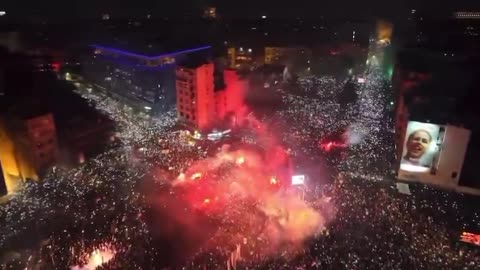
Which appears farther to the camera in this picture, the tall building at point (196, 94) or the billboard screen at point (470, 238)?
the tall building at point (196, 94)

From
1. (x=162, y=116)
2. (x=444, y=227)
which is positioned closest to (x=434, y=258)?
(x=444, y=227)

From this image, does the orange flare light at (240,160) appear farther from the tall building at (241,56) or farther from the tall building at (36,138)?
the tall building at (241,56)

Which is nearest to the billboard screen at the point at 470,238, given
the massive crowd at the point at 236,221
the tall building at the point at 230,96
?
the massive crowd at the point at 236,221

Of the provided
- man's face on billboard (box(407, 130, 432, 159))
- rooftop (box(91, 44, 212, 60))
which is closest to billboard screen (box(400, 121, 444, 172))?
man's face on billboard (box(407, 130, 432, 159))

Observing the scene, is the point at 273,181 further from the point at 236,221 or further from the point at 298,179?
the point at 236,221

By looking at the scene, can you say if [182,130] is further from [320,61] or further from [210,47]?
[320,61]

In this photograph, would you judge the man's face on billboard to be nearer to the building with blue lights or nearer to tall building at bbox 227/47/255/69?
the building with blue lights

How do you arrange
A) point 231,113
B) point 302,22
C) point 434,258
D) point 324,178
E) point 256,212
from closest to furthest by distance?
point 434,258
point 256,212
point 324,178
point 231,113
point 302,22
